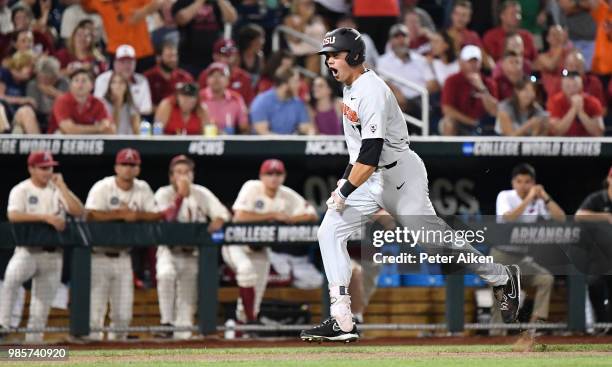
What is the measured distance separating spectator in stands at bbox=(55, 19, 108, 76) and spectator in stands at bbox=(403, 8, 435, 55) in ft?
12.0

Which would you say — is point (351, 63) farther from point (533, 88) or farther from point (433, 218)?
point (533, 88)

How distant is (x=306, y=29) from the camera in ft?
44.6

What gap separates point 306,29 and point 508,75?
7.61ft

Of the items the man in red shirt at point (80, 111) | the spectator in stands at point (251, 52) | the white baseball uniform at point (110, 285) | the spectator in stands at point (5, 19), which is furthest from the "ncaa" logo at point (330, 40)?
the spectator in stands at point (5, 19)

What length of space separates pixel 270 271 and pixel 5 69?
3.21 m

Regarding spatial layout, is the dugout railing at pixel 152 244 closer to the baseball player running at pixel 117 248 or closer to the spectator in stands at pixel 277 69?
the baseball player running at pixel 117 248

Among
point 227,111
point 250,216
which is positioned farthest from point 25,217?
point 227,111

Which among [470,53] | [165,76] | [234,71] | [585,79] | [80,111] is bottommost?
[80,111]

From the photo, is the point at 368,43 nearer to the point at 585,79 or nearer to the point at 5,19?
the point at 585,79

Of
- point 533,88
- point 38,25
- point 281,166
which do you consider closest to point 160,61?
point 38,25

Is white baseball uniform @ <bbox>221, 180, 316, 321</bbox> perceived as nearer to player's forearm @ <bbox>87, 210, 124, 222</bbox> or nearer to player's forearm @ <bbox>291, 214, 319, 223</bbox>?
player's forearm @ <bbox>291, 214, 319, 223</bbox>

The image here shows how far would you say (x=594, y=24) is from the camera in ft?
47.3

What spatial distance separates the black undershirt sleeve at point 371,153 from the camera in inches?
271

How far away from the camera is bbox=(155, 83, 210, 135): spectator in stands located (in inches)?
451
